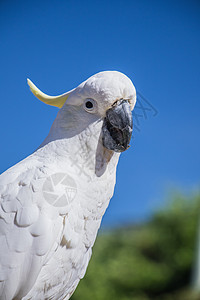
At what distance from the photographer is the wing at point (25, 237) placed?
109 centimetres

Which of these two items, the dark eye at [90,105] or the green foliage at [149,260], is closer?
Answer: the dark eye at [90,105]

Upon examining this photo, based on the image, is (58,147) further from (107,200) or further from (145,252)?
(145,252)

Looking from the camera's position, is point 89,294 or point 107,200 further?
point 89,294

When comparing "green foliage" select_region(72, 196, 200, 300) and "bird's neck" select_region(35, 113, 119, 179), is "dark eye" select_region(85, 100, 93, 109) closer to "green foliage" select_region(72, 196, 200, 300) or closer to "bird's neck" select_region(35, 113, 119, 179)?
"bird's neck" select_region(35, 113, 119, 179)

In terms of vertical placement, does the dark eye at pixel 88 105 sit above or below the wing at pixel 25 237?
above

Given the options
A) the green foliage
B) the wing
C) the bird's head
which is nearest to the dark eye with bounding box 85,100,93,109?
the bird's head

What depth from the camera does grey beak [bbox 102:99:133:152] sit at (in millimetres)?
1162

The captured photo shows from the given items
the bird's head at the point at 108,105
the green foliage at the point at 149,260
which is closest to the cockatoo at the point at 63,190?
the bird's head at the point at 108,105

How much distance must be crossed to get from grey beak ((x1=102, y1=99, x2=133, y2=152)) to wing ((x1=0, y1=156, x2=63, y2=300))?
315 mm

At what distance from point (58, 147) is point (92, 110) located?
203mm

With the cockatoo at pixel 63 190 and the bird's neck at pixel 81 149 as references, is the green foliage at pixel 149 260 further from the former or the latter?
the bird's neck at pixel 81 149

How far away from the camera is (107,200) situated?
4.39 feet

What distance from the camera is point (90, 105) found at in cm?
119

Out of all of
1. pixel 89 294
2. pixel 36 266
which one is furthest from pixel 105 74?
pixel 89 294
